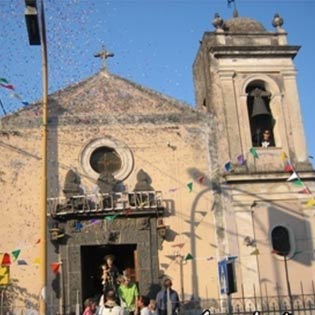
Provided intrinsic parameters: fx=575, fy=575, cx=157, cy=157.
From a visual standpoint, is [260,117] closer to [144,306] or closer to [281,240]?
[281,240]

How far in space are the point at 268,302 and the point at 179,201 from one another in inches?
134

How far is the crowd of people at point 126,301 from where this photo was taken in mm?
9000

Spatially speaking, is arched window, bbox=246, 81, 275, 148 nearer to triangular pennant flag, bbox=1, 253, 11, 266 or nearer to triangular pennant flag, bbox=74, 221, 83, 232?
triangular pennant flag, bbox=74, 221, 83, 232

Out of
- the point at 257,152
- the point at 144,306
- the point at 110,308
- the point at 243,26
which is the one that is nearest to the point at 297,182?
the point at 257,152

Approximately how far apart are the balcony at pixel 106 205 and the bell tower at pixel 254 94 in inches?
101

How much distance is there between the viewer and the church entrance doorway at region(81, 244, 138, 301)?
584 inches

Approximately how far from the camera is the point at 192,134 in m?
15.9

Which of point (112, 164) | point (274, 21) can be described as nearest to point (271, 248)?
point (112, 164)

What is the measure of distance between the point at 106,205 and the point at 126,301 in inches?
133

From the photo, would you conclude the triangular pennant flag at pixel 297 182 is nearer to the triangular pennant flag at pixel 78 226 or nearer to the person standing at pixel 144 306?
the triangular pennant flag at pixel 78 226

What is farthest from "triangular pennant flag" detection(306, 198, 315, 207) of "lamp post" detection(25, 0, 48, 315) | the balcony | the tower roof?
"lamp post" detection(25, 0, 48, 315)

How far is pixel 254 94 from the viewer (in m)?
16.5

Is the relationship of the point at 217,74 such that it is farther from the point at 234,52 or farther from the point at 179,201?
the point at 179,201

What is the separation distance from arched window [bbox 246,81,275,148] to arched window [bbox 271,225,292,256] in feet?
8.15
